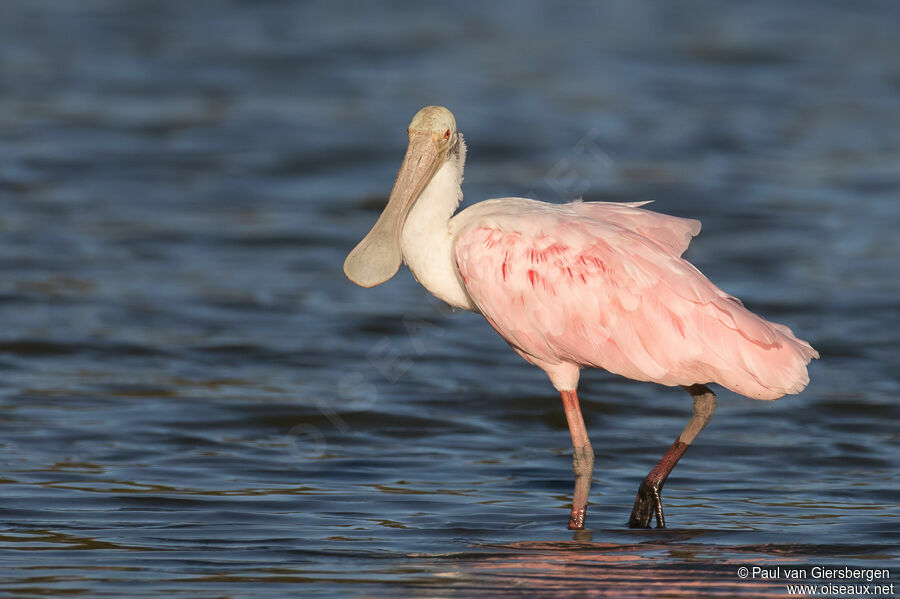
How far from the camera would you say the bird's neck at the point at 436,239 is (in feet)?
30.1

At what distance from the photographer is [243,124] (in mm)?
23812

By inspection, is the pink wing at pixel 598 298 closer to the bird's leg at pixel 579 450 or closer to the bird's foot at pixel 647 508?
the bird's leg at pixel 579 450

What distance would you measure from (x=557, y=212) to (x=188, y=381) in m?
4.60

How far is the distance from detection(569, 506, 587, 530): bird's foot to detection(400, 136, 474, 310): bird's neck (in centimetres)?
138

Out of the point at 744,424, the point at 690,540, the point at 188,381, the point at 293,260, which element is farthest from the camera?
the point at 293,260

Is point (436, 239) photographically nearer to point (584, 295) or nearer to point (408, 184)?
point (408, 184)

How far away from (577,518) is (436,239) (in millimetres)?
1800

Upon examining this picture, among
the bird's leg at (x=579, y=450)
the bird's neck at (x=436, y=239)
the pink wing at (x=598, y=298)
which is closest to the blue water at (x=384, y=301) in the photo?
the bird's leg at (x=579, y=450)

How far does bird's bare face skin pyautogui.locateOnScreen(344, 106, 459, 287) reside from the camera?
934 centimetres

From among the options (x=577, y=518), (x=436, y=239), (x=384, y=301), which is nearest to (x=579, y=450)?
(x=577, y=518)

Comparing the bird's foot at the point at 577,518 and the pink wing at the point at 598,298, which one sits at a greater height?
the pink wing at the point at 598,298

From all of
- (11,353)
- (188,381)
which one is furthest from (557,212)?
(11,353)

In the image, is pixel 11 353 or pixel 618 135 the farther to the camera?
pixel 618 135

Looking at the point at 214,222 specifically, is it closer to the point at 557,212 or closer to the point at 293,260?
the point at 293,260
